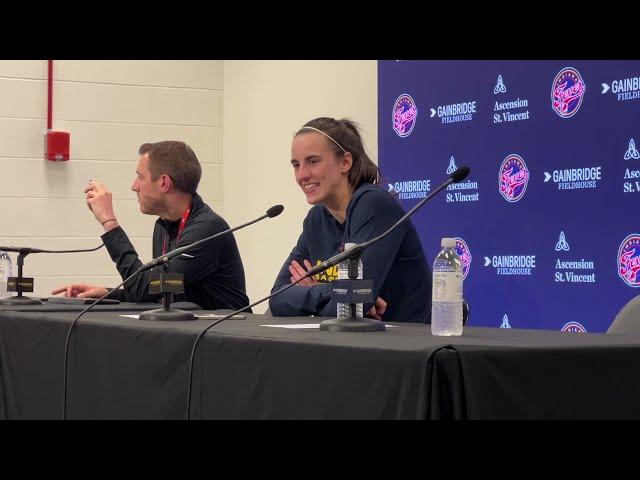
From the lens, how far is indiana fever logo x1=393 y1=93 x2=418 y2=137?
4.73 meters

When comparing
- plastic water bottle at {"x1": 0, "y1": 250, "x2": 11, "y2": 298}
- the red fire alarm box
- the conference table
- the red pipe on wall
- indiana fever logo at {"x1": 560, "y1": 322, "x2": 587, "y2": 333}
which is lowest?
indiana fever logo at {"x1": 560, "y1": 322, "x2": 587, "y2": 333}

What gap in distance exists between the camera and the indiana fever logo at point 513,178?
4018 millimetres

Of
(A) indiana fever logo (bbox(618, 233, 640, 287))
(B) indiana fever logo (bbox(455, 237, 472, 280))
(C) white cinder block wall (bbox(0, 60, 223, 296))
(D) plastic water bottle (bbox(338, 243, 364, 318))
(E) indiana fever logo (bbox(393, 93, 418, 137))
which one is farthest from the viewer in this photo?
(C) white cinder block wall (bbox(0, 60, 223, 296))

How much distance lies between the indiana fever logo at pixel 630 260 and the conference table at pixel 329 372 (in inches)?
64.1

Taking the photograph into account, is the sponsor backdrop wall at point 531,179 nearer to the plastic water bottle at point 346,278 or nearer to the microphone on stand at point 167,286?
the microphone on stand at point 167,286

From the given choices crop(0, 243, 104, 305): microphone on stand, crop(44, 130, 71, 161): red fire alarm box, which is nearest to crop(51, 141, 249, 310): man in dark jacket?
crop(0, 243, 104, 305): microphone on stand

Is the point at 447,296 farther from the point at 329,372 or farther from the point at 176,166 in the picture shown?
the point at 176,166

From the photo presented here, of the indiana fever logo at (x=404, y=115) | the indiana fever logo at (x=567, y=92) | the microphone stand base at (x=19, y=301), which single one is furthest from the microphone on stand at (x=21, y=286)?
the indiana fever logo at (x=404, y=115)

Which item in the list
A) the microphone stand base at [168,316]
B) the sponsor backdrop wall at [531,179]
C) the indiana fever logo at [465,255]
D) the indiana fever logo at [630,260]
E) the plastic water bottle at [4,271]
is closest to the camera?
the microphone stand base at [168,316]

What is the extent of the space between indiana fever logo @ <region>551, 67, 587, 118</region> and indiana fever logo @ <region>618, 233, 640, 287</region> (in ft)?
1.92

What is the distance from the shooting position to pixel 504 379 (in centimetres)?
146

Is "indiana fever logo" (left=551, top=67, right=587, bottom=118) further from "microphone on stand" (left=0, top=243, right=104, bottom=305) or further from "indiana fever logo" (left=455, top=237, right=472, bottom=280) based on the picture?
"microphone on stand" (left=0, top=243, right=104, bottom=305)
